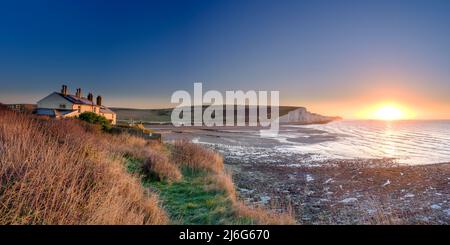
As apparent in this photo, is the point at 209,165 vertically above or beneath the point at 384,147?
above

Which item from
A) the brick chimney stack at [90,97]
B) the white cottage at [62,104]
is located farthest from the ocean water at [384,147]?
the brick chimney stack at [90,97]

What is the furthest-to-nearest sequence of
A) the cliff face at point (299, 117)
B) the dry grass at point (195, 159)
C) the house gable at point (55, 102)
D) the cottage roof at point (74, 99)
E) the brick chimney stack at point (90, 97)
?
the cliff face at point (299, 117), the brick chimney stack at point (90, 97), the cottage roof at point (74, 99), the house gable at point (55, 102), the dry grass at point (195, 159)

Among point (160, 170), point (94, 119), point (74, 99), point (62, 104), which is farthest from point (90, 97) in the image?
point (160, 170)

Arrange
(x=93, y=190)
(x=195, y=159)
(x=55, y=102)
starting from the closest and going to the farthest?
(x=93, y=190) → (x=195, y=159) → (x=55, y=102)

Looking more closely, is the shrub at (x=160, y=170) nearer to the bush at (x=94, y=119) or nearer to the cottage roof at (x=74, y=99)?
the bush at (x=94, y=119)

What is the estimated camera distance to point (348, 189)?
12.3m

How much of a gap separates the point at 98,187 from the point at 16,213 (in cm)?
177

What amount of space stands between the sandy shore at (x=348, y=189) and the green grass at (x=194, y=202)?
195cm

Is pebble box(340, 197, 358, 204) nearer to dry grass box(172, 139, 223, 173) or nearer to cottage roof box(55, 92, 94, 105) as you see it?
dry grass box(172, 139, 223, 173)

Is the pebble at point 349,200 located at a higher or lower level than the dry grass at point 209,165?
lower

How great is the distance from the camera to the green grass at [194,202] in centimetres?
658

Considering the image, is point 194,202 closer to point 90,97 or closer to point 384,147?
point 384,147

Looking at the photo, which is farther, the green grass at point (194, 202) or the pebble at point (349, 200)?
the pebble at point (349, 200)

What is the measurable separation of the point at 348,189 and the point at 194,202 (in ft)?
26.1
